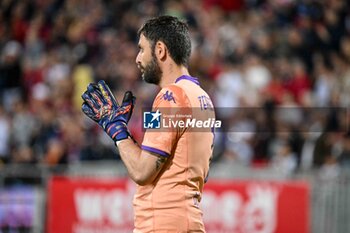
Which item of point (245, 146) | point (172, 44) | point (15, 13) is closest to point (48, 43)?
point (15, 13)

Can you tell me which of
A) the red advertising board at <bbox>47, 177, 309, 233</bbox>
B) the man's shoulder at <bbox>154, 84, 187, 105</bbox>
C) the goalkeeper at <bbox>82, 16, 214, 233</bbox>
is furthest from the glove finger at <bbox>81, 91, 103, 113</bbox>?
the red advertising board at <bbox>47, 177, 309, 233</bbox>

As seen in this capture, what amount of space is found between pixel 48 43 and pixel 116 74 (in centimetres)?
251

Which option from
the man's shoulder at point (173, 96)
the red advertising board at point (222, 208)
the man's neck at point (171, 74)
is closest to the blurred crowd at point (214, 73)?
the red advertising board at point (222, 208)

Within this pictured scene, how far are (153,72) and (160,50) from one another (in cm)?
15

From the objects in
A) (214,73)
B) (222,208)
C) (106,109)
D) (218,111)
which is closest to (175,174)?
(106,109)

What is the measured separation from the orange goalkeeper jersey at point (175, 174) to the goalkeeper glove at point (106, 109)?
0.23m

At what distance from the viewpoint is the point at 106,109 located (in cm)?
541

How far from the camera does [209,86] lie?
14.6 metres

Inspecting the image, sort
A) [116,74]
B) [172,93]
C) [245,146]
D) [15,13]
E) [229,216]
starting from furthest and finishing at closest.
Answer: [15,13] < [116,74] < [245,146] < [229,216] < [172,93]

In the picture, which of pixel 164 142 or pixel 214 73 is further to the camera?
pixel 214 73

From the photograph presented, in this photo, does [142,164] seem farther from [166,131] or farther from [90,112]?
[90,112]

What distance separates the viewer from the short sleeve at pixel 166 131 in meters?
5.14

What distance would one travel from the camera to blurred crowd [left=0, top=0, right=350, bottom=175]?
13.1 meters

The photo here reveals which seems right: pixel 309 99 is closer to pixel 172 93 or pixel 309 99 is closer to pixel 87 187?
pixel 87 187
